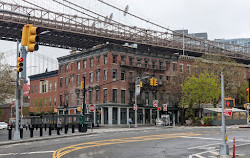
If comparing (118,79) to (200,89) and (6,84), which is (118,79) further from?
(6,84)

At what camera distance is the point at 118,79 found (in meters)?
64.1

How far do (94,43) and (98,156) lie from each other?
245ft

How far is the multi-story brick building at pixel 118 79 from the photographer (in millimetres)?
63062

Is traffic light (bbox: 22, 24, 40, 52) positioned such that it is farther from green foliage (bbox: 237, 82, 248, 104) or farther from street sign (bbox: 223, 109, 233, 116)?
green foliage (bbox: 237, 82, 248, 104)

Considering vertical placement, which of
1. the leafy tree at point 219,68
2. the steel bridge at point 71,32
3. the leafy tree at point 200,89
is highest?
the steel bridge at point 71,32

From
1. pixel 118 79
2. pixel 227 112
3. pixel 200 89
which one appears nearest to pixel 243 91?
pixel 200 89

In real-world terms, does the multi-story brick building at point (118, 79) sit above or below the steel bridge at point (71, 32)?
below

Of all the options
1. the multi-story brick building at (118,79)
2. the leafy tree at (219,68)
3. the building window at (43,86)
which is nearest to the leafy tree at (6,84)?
the multi-story brick building at (118,79)

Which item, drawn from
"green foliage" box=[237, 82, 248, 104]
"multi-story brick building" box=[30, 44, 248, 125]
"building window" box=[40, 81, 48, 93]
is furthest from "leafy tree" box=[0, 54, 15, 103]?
"green foliage" box=[237, 82, 248, 104]

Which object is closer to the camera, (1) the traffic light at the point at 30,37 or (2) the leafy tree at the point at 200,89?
(1) the traffic light at the point at 30,37

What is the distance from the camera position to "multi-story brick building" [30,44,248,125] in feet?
207

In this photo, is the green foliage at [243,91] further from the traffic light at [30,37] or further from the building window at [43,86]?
the traffic light at [30,37]

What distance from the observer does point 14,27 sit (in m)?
72.1

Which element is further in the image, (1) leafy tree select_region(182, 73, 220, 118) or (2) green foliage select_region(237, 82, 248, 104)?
(2) green foliage select_region(237, 82, 248, 104)
